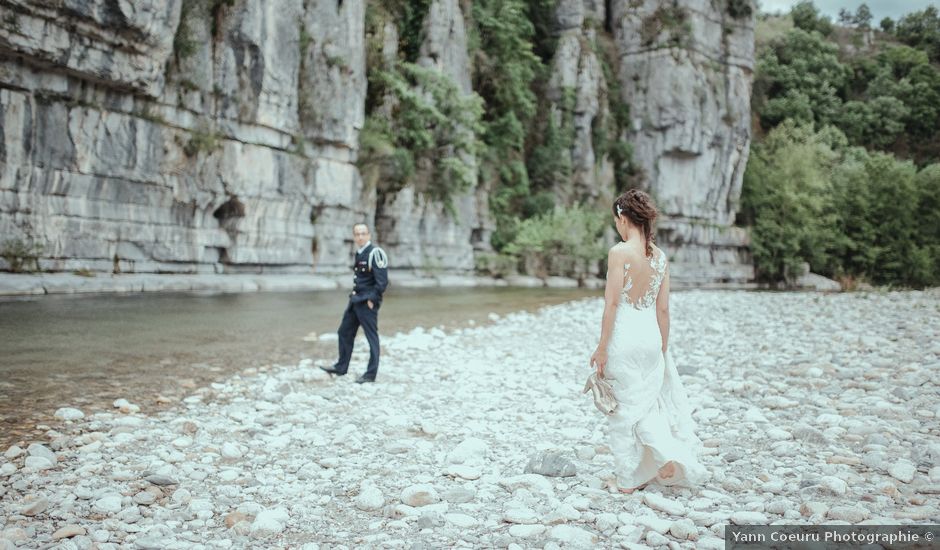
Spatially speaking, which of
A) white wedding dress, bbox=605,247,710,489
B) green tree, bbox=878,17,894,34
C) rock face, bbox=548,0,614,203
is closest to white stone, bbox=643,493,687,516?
white wedding dress, bbox=605,247,710,489

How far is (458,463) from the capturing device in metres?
5.09

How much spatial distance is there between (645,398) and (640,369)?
0.22 metres

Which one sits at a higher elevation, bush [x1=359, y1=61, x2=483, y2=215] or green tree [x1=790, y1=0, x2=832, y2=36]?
green tree [x1=790, y1=0, x2=832, y2=36]

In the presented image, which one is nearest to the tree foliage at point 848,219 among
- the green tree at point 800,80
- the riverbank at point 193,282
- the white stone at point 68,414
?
the green tree at point 800,80

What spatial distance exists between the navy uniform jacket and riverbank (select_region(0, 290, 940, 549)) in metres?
1.27

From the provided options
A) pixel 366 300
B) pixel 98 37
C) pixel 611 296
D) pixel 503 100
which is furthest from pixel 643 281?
pixel 503 100

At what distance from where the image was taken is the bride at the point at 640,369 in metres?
4.40

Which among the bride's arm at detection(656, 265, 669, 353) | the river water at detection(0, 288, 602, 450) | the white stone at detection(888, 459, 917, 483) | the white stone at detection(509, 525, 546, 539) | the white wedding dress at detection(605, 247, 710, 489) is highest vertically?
the bride's arm at detection(656, 265, 669, 353)

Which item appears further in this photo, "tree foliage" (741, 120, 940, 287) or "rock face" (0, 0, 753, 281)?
"tree foliage" (741, 120, 940, 287)

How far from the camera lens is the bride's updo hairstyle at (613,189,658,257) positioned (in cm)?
454

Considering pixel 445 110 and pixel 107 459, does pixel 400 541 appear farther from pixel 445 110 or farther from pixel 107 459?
pixel 445 110

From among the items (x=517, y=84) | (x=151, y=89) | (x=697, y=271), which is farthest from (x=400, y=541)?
(x=697, y=271)

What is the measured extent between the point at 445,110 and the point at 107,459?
34.3m

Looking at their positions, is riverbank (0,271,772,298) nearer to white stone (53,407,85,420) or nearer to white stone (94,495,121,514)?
white stone (53,407,85,420)
